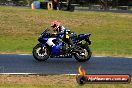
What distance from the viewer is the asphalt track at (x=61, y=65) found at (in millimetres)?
14305

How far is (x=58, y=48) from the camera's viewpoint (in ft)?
54.0

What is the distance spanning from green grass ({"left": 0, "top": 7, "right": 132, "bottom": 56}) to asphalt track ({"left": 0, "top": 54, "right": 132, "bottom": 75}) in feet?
8.86

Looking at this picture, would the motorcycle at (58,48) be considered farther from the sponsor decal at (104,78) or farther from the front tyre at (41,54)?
the sponsor decal at (104,78)

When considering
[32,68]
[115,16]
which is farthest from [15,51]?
[115,16]

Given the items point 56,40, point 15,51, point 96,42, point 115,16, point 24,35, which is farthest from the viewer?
point 115,16

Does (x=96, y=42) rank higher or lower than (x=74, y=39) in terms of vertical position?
lower

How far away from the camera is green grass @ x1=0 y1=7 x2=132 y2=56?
2213 cm

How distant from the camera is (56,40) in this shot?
1642 cm

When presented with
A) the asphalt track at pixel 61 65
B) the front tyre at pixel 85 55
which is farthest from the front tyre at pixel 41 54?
the front tyre at pixel 85 55

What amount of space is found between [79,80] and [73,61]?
5810mm

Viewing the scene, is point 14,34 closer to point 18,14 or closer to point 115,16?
point 18,14

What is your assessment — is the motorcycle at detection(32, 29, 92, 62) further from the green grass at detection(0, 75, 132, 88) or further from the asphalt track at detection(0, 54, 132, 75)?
the green grass at detection(0, 75, 132, 88)

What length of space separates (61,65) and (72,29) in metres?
15.3

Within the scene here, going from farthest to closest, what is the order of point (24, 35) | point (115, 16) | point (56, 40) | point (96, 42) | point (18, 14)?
point (115, 16) < point (18, 14) < point (24, 35) < point (96, 42) < point (56, 40)
